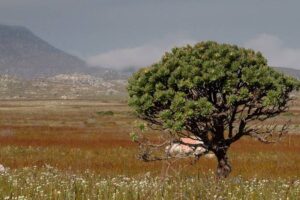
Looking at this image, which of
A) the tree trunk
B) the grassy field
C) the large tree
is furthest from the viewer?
the tree trunk

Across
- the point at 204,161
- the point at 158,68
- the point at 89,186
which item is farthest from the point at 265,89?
the point at 204,161

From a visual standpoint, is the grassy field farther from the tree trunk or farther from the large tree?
the large tree

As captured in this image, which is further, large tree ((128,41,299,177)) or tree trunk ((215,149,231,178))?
tree trunk ((215,149,231,178))

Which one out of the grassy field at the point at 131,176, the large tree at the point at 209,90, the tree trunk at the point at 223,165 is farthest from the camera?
the tree trunk at the point at 223,165

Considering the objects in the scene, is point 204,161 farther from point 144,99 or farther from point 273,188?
point 273,188

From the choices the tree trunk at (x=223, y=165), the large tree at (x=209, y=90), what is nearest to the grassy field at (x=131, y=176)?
the tree trunk at (x=223, y=165)

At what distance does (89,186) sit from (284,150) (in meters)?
28.9

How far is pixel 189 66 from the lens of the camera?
1662cm

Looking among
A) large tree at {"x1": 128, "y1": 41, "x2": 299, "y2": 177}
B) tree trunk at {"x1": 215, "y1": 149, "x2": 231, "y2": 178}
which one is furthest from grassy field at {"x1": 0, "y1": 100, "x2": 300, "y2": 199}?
large tree at {"x1": 128, "y1": 41, "x2": 299, "y2": 177}

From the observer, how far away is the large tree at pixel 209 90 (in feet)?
53.6

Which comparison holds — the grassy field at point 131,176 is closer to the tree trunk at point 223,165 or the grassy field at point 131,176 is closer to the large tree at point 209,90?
the tree trunk at point 223,165

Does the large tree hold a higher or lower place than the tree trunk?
higher

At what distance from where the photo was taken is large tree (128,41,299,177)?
16328 mm

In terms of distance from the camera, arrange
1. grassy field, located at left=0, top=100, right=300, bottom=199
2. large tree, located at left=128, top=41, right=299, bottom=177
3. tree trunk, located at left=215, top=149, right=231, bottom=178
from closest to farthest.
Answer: grassy field, located at left=0, top=100, right=300, bottom=199
large tree, located at left=128, top=41, right=299, bottom=177
tree trunk, located at left=215, top=149, right=231, bottom=178
